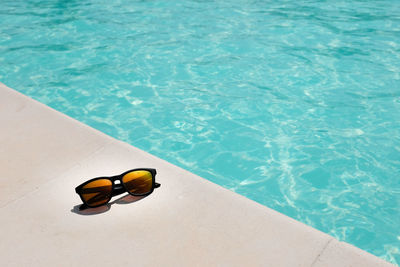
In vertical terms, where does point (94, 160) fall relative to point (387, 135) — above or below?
above

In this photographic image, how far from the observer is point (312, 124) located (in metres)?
4.89

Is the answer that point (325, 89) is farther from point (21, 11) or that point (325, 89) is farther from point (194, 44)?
point (21, 11)

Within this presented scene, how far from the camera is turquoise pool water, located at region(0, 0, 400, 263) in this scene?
393 cm

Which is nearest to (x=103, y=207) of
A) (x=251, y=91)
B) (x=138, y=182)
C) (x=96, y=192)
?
(x=96, y=192)

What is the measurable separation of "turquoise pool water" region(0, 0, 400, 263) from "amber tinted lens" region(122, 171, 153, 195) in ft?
5.39

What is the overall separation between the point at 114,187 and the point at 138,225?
0.28 metres

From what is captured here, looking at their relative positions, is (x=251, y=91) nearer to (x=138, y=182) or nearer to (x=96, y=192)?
(x=138, y=182)

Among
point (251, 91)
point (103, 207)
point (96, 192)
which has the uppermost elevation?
point (96, 192)

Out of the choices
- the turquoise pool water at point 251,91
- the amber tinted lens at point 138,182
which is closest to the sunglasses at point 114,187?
the amber tinted lens at point 138,182

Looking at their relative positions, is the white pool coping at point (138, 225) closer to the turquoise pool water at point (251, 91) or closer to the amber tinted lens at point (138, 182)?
the amber tinted lens at point (138, 182)

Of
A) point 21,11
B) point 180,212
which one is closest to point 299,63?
point 180,212

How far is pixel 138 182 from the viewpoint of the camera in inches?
95.0

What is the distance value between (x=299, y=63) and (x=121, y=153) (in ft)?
14.3

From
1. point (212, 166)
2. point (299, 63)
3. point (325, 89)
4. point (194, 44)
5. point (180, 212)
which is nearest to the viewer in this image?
point (180, 212)
